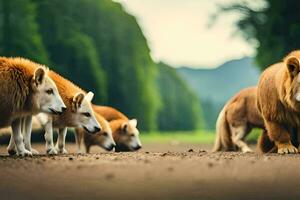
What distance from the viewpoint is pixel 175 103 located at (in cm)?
10312

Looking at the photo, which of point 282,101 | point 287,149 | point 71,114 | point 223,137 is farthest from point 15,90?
point 223,137

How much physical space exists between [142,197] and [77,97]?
731 centimetres

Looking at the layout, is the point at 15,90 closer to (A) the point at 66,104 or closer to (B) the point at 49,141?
(B) the point at 49,141

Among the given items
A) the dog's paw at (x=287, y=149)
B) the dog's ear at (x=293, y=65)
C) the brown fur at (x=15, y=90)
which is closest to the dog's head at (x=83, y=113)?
the brown fur at (x=15, y=90)

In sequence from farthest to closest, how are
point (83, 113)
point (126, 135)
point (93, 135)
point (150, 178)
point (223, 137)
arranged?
point (126, 135), point (223, 137), point (93, 135), point (83, 113), point (150, 178)

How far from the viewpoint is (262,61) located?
27984 mm

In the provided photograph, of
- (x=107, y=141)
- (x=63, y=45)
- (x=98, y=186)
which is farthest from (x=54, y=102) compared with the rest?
(x=63, y=45)

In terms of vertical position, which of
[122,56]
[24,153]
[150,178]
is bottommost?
[150,178]

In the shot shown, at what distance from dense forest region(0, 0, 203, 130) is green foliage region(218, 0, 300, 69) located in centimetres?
1314

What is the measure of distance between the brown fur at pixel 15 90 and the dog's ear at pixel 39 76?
0.26 feet

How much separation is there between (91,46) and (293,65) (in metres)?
40.2

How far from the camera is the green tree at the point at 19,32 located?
36938 millimetres

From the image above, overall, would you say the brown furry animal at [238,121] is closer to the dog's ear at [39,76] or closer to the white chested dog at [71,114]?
the white chested dog at [71,114]

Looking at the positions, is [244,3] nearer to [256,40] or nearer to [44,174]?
[256,40]
